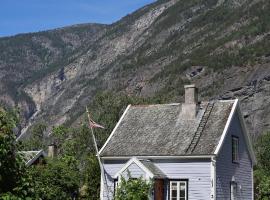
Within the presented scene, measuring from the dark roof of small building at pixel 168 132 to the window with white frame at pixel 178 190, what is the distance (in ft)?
5.31

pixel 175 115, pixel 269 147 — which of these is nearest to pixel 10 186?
pixel 175 115

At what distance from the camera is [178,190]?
104 ft

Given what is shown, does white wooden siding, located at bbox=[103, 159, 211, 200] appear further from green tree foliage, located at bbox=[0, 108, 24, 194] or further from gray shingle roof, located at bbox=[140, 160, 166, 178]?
green tree foliage, located at bbox=[0, 108, 24, 194]

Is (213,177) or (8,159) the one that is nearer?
(8,159)

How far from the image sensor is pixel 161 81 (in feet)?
654

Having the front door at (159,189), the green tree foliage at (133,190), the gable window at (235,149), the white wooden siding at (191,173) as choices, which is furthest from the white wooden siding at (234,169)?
the green tree foliage at (133,190)

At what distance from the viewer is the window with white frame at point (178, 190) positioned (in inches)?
1241

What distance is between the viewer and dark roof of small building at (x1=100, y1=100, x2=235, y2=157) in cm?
3234

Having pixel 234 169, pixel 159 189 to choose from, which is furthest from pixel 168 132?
pixel 234 169

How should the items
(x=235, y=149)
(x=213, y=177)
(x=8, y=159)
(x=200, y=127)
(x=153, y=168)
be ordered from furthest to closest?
(x=235, y=149) → (x=200, y=127) → (x=153, y=168) → (x=213, y=177) → (x=8, y=159)

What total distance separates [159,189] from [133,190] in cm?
228

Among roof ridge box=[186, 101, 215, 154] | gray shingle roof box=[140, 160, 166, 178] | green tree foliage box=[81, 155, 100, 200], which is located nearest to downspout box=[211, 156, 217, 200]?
roof ridge box=[186, 101, 215, 154]

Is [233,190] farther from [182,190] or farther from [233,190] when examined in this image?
[182,190]

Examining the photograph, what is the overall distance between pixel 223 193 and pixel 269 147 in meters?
34.6
